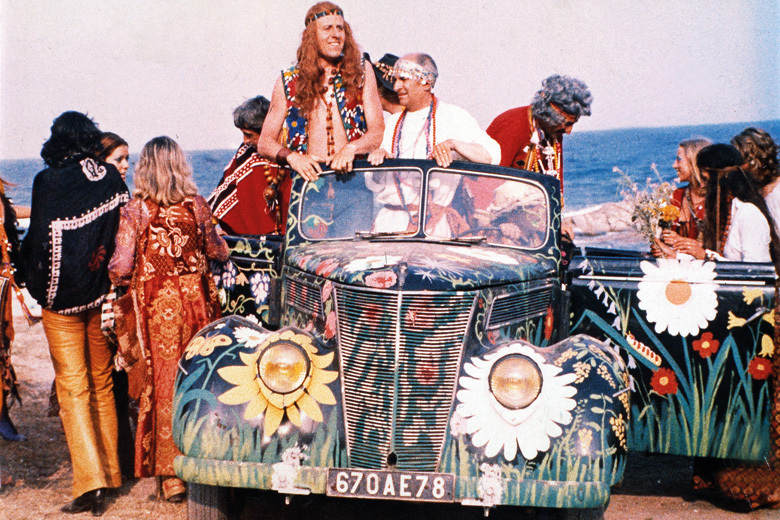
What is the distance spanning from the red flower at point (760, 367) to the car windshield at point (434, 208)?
1318mm

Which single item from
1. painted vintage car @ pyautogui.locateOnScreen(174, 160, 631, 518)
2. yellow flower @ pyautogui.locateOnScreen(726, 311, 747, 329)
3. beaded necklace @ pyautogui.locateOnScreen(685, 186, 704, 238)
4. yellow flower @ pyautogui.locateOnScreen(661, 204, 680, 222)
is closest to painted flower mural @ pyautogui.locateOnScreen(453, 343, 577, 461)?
painted vintage car @ pyautogui.locateOnScreen(174, 160, 631, 518)

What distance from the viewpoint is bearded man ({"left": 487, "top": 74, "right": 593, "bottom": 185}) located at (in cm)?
649

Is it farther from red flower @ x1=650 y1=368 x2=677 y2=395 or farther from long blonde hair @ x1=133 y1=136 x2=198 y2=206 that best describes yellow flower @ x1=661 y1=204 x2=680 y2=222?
long blonde hair @ x1=133 y1=136 x2=198 y2=206

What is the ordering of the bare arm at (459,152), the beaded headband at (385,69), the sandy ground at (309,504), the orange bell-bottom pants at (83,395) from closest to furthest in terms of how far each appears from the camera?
the bare arm at (459,152) → the sandy ground at (309,504) → the orange bell-bottom pants at (83,395) → the beaded headband at (385,69)

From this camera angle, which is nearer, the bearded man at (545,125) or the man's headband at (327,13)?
the man's headband at (327,13)

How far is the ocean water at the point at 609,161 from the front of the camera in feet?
73.0

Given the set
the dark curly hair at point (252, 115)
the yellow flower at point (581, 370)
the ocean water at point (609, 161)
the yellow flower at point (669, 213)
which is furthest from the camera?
the ocean water at point (609, 161)

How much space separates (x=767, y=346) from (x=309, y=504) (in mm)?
2786

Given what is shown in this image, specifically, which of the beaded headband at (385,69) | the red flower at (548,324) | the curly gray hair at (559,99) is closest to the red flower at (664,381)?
the red flower at (548,324)

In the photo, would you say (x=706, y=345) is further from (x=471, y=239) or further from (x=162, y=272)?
(x=162, y=272)

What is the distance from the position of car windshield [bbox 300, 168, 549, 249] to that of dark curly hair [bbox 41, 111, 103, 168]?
1.41m

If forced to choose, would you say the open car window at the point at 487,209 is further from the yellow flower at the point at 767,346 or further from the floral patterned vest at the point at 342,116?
the yellow flower at the point at 767,346

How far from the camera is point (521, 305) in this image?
4664 mm

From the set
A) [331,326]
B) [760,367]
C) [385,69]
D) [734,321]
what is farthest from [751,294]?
[385,69]
